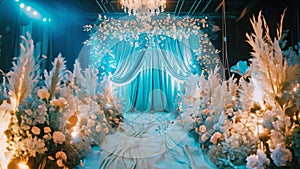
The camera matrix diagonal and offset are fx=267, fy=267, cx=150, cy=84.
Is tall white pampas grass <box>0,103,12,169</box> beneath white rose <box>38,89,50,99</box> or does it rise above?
beneath

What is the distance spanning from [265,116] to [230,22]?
19.5 feet

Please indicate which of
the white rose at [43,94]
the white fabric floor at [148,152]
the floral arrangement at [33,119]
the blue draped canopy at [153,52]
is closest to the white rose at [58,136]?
the floral arrangement at [33,119]

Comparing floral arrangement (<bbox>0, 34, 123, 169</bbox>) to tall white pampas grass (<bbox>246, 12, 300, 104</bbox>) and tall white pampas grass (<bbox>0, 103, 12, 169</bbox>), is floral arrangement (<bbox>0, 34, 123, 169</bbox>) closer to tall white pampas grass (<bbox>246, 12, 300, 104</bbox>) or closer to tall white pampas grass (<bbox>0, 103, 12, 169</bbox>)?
tall white pampas grass (<bbox>0, 103, 12, 169</bbox>)

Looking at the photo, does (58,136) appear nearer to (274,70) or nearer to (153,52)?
(274,70)

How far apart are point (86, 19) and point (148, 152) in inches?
200

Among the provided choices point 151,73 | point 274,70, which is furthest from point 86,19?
point 274,70

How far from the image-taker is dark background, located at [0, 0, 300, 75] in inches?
198

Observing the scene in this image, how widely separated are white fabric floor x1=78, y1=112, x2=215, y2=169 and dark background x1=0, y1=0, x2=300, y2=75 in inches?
103

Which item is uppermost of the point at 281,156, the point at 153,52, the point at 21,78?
the point at 153,52

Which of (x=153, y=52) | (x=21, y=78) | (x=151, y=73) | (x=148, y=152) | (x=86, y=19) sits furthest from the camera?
(x=151, y=73)

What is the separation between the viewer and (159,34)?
22.2 ft

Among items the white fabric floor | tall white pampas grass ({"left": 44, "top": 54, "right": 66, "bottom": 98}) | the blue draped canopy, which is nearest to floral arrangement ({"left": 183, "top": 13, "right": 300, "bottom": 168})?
the white fabric floor

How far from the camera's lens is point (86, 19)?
23.9 feet

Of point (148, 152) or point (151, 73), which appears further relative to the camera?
point (151, 73)
